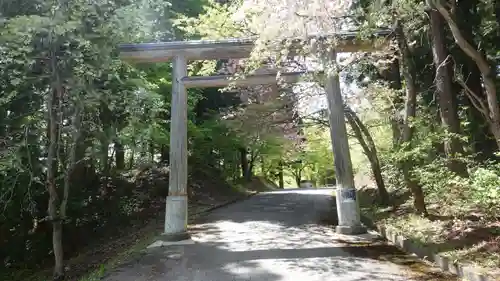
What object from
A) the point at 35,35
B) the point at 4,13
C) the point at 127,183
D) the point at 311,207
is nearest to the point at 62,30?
the point at 35,35

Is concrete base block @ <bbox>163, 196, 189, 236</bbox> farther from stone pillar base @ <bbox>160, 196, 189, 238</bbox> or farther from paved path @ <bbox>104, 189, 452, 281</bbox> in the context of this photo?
paved path @ <bbox>104, 189, 452, 281</bbox>

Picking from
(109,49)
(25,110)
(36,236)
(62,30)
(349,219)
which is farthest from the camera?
(36,236)

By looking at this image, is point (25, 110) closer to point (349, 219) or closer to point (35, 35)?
point (35, 35)

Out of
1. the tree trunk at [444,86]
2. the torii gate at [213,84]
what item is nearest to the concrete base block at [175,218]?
the torii gate at [213,84]

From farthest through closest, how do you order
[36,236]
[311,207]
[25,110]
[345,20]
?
[311,207], [36,236], [345,20], [25,110]

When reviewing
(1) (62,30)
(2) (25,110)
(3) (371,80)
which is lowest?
(2) (25,110)

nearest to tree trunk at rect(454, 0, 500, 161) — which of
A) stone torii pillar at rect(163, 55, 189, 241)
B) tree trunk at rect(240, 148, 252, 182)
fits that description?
stone torii pillar at rect(163, 55, 189, 241)

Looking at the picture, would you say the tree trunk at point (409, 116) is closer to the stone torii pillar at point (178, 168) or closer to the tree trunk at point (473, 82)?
the tree trunk at point (473, 82)

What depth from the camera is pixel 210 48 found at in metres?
9.39

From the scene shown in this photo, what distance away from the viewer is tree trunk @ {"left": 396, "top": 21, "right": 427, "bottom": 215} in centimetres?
811

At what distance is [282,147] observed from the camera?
2075cm

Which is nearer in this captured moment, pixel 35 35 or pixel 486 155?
pixel 35 35

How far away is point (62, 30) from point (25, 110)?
8.30ft

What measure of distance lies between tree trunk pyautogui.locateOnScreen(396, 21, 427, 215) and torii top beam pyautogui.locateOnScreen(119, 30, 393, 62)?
384 millimetres
